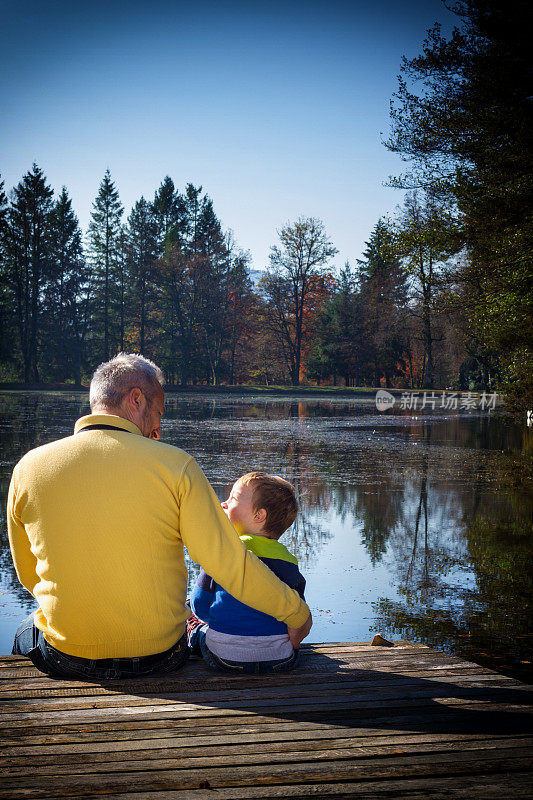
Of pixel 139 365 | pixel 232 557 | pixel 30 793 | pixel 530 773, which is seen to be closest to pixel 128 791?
pixel 30 793

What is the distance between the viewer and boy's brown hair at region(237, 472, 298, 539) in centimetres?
305

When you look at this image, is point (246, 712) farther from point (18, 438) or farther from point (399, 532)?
point (18, 438)

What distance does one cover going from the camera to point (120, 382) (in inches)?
106

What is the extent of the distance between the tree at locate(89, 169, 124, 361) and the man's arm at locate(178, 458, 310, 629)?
181ft

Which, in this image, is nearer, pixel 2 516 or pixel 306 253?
pixel 2 516

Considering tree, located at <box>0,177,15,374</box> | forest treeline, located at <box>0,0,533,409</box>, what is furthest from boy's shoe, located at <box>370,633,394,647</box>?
tree, located at <box>0,177,15,374</box>

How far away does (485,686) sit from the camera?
274 centimetres

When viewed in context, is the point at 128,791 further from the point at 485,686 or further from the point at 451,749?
the point at 485,686

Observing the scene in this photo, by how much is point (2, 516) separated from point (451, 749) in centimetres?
662

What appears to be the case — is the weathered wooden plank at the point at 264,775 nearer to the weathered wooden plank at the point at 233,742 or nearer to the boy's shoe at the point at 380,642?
the weathered wooden plank at the point at 233,742

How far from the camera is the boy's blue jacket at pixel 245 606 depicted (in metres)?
2.93

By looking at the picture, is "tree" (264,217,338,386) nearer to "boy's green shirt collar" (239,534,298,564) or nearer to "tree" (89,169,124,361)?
"tree" (89,169,124,361)

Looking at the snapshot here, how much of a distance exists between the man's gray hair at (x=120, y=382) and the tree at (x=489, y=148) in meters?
10.7

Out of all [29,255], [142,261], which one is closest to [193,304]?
[142,261]
